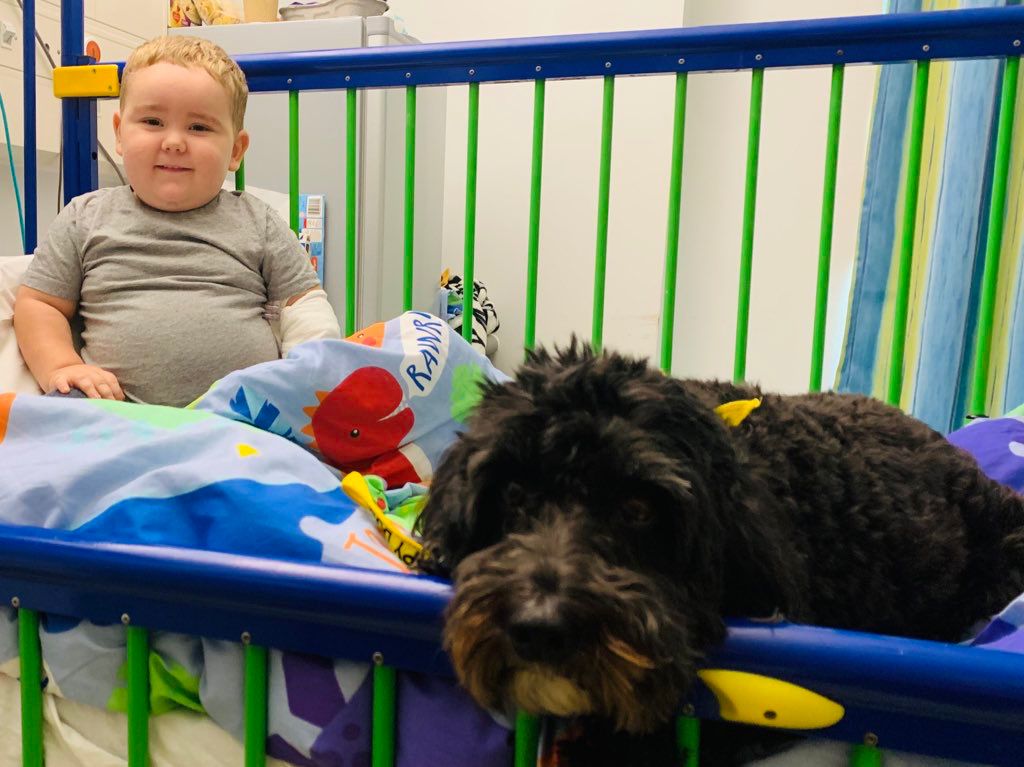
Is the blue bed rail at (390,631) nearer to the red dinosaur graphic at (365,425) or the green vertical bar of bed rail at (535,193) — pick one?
the red dinosaur graphic at (365,425)

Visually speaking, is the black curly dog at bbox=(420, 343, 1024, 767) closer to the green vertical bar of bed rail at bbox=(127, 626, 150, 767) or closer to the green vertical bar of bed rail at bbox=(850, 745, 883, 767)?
the green vertical bar of bed rail at bbox=(850, 745, 883, 767)

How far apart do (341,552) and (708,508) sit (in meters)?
0.36

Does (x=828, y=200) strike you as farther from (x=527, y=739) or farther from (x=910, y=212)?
(x=527, y=739)

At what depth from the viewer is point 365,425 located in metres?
1.12

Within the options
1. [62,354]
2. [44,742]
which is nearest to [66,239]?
[62,354]

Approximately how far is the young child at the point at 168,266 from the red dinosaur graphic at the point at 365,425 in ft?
1.22

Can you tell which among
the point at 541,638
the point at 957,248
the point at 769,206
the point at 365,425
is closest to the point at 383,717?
the point at 541,638

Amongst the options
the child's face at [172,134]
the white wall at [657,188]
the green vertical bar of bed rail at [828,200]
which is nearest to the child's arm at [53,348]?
the child's face at [172,134]

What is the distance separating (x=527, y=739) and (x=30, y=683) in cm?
51

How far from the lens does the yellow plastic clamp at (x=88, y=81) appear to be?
1.68 meters

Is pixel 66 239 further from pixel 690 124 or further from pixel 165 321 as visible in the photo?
pixel 690 124

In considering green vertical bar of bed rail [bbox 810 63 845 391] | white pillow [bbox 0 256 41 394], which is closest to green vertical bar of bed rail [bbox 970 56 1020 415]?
green vertical bar of bed rail [bbox 810 63 845 391]

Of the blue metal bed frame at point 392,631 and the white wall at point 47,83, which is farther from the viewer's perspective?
the white wall at point 47,83

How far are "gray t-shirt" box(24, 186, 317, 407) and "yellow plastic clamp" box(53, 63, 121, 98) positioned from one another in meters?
0.31
